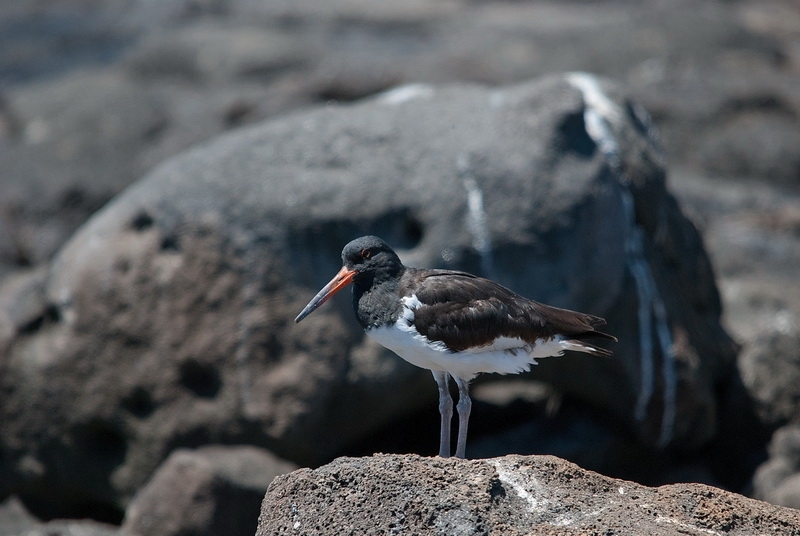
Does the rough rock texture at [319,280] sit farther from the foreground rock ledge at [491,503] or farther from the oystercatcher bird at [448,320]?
the foreground rock ledge at [491,503]

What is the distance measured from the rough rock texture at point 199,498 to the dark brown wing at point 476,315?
242cm

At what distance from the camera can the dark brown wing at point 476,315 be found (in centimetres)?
659

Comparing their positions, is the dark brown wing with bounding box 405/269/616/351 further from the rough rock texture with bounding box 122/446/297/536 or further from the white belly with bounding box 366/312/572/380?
the rough rock texture with bounding box 122/446/297/536

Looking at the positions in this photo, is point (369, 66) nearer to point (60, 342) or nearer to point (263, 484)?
point (60, 342)

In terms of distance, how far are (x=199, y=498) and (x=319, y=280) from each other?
6.60 ft

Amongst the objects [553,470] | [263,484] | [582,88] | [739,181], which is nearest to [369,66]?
[739,181]

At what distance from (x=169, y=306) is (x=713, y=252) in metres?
7.16

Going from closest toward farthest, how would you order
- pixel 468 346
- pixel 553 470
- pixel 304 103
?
pixel 553 470, pixel 468 346, pixel 304 103

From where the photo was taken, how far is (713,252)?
13086mm

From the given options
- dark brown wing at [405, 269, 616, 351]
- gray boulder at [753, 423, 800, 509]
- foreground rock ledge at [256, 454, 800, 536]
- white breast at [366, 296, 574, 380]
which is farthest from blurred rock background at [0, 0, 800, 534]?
foreground rock ledge at [256, 454, 800, 536]

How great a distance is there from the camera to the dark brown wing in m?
6.59

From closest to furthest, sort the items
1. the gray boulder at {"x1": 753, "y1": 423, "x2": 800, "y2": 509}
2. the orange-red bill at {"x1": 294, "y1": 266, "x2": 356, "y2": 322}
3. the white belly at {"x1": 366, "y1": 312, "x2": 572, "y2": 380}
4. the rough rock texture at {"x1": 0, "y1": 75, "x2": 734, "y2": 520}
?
1. the white belly at {"x1": 366, "y1": 312, "x2": 572, "y2": 380}
2. the orange-red bill at {"x1": 294, "y1": 266, "x2": 356, "y2": 322}
3. the gray boulder at {"x1": 753, "y1": 423, "x2": 800, "y2": 509}
4. the rough rock texture at {"x1": 0, "y1": 75, "x2": 734, "y2": 520}

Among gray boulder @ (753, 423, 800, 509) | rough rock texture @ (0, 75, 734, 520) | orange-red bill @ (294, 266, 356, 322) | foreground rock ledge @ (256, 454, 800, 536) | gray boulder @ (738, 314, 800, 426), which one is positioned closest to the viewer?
foreground rock ledge @ (256, 454, 800, 536)

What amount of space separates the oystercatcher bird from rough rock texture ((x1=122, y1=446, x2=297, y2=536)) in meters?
2.08
